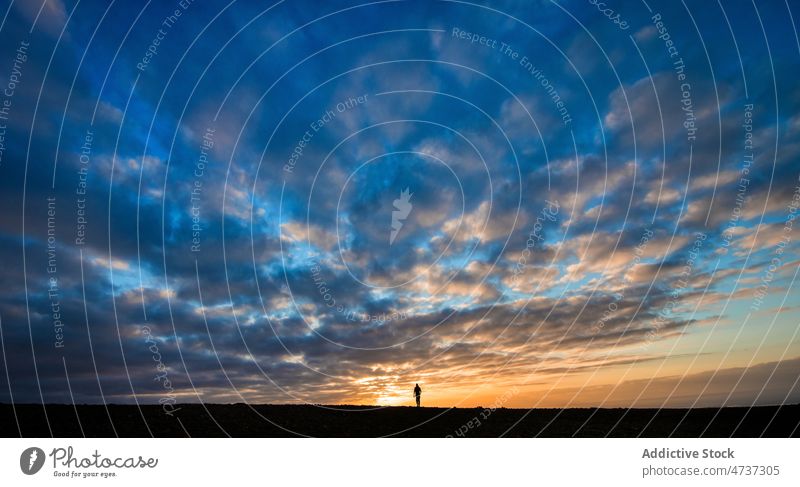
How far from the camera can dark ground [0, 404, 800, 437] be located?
25.8 metres

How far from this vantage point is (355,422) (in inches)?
1184

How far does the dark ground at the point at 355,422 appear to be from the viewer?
25.8 metres

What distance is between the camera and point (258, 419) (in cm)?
2919
